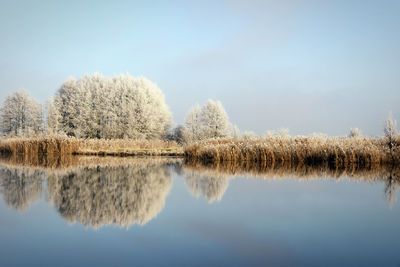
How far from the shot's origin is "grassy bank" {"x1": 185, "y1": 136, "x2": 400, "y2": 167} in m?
11.9

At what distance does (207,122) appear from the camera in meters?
38.8

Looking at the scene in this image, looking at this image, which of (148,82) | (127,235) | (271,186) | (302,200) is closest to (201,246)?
(127,235)

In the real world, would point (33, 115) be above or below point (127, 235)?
above

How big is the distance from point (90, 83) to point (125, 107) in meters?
6.83

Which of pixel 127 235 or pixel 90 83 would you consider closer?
pixel 127 235

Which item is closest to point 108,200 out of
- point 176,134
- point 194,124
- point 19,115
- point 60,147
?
point 60,147

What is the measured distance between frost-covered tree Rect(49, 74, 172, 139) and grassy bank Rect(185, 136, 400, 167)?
21432 mm

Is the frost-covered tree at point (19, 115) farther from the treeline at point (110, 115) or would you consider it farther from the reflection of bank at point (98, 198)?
the reflection of bank at point (98, 198)

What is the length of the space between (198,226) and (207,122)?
35.1m

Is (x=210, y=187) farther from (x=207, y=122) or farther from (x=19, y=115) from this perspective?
(x=19, y=115)

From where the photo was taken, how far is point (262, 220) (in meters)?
4.18

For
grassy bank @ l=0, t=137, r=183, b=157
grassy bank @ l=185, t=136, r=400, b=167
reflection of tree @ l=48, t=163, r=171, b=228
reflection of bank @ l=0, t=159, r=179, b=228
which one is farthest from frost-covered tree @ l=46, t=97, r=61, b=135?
reflection of tree @ l=48, t=163, r=171, b=228

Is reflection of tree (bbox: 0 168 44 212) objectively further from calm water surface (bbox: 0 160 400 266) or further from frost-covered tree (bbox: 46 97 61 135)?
frost-covered tree (bbox: 46 97 61 135)

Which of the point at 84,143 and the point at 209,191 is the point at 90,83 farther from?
the point at 209,191
